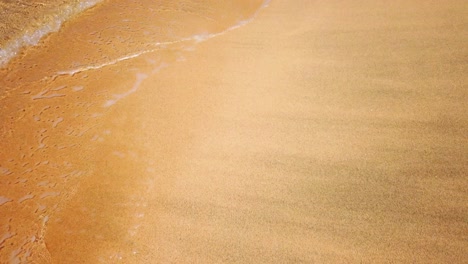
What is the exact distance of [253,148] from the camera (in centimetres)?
220

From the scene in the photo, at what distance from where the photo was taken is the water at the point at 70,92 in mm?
1969

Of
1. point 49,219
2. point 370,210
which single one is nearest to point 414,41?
point 370,210

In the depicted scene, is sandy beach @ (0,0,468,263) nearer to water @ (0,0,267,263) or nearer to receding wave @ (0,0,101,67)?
water @ (0,0,267,263)

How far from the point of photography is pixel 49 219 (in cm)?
201

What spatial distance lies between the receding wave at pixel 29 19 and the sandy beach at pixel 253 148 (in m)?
0.34

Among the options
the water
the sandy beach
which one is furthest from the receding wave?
the sandy beach

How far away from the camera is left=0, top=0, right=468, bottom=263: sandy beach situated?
1759mm

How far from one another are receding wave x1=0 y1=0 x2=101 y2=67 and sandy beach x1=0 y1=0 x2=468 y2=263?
0.34 meters

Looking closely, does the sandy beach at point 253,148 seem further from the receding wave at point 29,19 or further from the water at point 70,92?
the receding wave at point 29,19

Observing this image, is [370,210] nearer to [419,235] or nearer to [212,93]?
[419,235]

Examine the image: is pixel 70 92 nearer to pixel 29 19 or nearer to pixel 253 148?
pixel 29 19

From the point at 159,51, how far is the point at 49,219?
1.83 metres

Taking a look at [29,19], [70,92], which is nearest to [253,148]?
[70,92]

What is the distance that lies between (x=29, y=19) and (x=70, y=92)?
4.83ft
